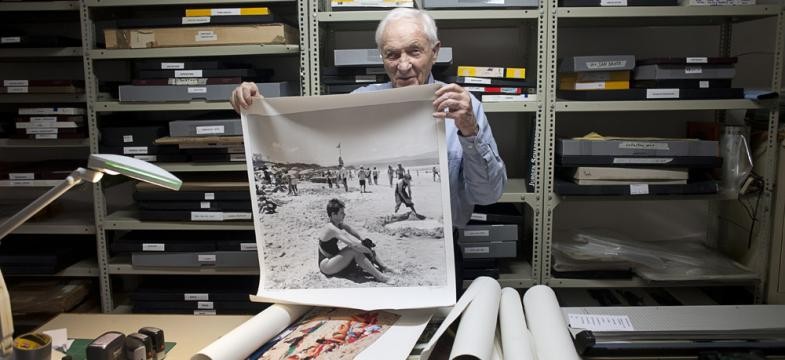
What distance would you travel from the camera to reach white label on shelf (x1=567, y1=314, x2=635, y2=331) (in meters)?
1.19

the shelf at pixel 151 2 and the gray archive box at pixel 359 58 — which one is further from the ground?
the shelf at pixel 151 2

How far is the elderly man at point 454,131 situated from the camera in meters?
1.44

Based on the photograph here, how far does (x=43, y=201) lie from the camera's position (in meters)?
0.88

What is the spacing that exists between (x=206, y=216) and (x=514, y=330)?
1.61 m

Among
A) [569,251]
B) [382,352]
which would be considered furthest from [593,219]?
[382,352]

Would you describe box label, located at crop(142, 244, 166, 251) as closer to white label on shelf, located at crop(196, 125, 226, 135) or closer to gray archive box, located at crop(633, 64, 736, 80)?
white label on shelf, located at crop(196, 125, 226, 135)

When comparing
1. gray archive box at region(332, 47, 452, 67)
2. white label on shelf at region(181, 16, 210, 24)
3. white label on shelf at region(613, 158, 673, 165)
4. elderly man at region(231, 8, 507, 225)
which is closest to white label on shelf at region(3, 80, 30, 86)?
white label on shelf at region(181, 16, 210, 24)

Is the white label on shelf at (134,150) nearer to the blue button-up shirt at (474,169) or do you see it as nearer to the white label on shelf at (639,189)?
the blue button-up shirt at (474,169)

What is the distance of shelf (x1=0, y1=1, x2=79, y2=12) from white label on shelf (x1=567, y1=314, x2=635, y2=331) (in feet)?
7.11

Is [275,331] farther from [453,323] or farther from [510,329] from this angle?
[510,329]

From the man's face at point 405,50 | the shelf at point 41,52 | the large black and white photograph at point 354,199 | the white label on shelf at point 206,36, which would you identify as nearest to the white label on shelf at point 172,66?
the white label on shelf at point 206,36

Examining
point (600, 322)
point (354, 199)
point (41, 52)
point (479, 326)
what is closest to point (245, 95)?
point (354, 199)

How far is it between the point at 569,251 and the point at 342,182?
1393 millimetres

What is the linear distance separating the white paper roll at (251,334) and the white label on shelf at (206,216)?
118 centimetres
